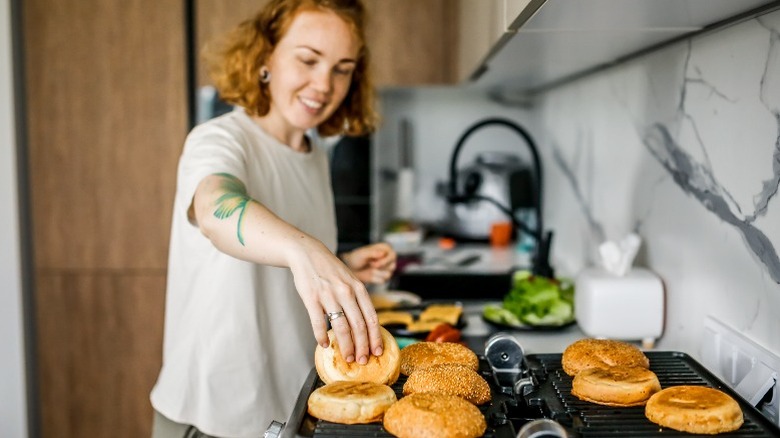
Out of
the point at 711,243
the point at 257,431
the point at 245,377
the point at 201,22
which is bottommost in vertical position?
the point at 257,431

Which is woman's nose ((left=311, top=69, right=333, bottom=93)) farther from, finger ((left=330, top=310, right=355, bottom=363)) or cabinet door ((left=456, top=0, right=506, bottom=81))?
finger ((left=330, top=310, right=355, bottom=363))

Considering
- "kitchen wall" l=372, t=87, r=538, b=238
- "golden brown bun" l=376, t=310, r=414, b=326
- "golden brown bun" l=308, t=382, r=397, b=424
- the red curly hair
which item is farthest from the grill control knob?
"kitchen wall" l=372, t=87, r=538, b=238

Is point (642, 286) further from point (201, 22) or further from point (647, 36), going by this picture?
point (201, 22)

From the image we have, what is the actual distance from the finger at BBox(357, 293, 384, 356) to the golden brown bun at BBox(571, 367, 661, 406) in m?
0.25

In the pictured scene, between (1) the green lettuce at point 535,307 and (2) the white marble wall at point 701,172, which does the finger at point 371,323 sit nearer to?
(2) the white marble wall at point 701,172

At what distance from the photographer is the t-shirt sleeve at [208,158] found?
1.17 metres

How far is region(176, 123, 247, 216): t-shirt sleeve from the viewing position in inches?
46.1

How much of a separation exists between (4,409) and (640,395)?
2.48 m

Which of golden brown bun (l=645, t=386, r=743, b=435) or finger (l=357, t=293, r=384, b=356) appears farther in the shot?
finger (l=357, t=293, r=384, b=356)

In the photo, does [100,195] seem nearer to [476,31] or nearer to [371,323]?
[476,31]

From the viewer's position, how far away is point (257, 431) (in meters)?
1.44

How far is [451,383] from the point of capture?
0.94m

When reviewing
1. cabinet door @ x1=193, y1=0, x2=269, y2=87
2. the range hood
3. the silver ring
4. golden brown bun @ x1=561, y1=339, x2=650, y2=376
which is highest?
cabinet door @ x1=193, y1=0, x2=269, y2=87

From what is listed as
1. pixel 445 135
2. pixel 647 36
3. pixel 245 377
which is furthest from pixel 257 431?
pixel 445 135
